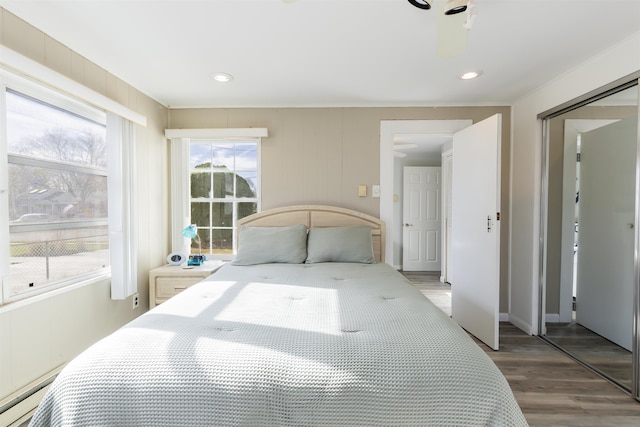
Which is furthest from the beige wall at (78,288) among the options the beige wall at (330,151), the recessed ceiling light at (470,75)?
the recessed ceiling light at (470,75)

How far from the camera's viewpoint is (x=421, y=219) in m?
5.63

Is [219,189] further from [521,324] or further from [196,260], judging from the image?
[521,324]

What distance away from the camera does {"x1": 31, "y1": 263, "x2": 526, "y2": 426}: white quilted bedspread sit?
959mm

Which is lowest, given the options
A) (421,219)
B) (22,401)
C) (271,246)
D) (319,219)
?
(22,401)

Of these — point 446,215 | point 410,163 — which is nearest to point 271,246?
point 446,215

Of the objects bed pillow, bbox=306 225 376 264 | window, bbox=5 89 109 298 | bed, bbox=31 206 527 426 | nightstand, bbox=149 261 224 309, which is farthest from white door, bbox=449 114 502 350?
window, bbox=5 89 109 298

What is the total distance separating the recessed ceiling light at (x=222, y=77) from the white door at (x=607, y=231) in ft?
9.67

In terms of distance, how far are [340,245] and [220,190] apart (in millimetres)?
1551

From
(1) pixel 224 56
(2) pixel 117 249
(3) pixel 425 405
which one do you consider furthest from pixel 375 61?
(2) pixel 117 249

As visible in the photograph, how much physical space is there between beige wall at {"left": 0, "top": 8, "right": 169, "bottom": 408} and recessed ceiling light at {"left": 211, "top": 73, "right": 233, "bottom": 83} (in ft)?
2.62

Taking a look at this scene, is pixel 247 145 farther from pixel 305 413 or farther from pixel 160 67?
pixel 305 413

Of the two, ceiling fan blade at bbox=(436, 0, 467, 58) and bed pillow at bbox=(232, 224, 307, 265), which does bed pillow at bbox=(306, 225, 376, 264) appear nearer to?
bed pillow at bbox=(232, 224, 307, 265)

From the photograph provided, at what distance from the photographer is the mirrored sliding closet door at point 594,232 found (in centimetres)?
218

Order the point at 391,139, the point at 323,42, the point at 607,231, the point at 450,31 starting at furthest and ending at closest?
the point at 391,139 → the point at 607,231 → the point at 323,42 → the point at 450,31
